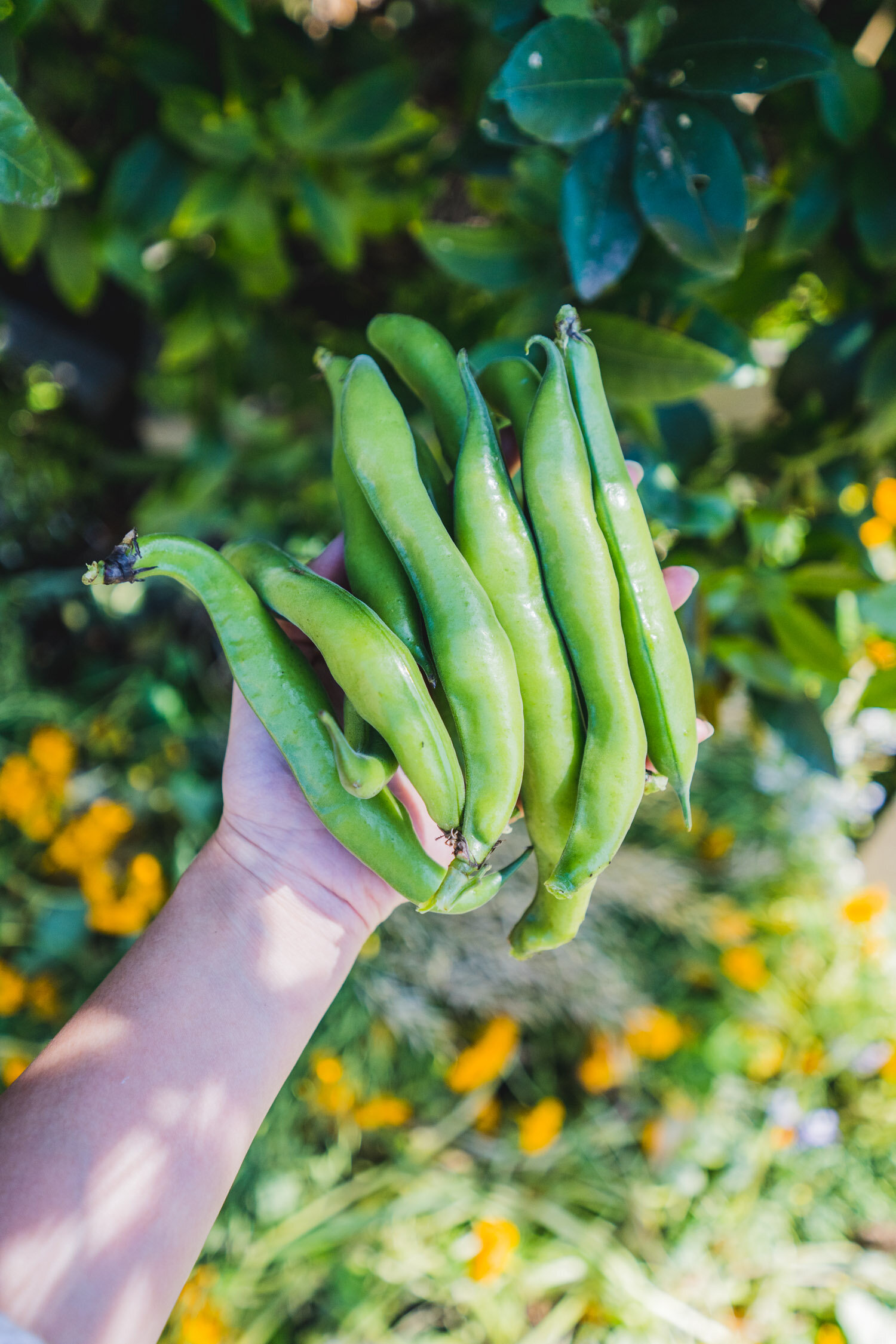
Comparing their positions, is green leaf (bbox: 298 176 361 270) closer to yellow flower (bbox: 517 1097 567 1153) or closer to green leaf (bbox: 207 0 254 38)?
green leaf (bbox: 207 0 254 38)

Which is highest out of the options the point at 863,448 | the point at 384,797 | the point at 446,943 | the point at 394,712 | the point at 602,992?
the point at 394,712

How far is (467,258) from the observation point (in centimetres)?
148

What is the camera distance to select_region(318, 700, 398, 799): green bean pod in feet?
3.13

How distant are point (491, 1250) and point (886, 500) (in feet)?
7.19

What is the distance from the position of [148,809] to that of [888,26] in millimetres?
2789

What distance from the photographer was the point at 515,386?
45.9 inches

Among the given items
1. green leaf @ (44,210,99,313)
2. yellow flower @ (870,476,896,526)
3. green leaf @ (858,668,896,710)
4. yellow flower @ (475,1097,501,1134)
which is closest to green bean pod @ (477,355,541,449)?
green leaf @ (858,668,896,710)

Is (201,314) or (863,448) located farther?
(201,314)

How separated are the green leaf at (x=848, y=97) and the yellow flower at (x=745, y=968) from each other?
2198 millimetres

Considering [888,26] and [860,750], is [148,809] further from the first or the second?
Answer: [888,26]

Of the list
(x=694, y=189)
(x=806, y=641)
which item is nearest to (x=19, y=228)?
(x=694, y=189)

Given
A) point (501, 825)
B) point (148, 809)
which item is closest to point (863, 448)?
point (501, 825)

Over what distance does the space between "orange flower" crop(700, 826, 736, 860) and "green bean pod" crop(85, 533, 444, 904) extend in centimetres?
196

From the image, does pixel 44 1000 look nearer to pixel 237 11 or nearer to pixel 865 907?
pixel 237 11
